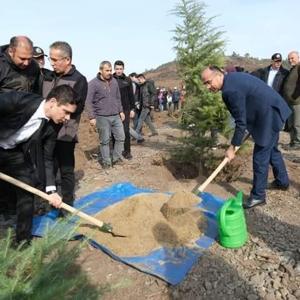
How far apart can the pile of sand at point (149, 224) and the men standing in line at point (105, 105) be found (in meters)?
2.43

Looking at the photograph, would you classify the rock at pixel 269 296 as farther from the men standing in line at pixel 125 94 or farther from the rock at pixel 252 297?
the men standing in line at pixel 125 94

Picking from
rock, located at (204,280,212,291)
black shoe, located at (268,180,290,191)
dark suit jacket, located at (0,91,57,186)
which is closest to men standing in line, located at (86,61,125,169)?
dark suit jacket, located at (0,91,57,186)

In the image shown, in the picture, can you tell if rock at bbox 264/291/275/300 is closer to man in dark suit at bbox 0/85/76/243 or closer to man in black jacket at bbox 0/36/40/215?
man in dark suit at bbox 0/85/76/243

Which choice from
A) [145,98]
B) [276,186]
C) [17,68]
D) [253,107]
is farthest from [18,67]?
[145,98]

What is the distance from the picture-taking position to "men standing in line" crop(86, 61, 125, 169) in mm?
7281

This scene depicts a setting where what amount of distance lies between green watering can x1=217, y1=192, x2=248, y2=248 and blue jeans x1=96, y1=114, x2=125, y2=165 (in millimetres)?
3641

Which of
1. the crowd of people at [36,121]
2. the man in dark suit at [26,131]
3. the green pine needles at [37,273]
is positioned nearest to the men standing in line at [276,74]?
the crowd of people at [36,121]

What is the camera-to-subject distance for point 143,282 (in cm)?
384

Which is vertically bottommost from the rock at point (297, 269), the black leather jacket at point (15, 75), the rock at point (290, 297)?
the rock at point (290, 297)

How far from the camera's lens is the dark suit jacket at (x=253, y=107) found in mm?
4988

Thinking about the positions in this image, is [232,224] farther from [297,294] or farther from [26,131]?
[26,131]

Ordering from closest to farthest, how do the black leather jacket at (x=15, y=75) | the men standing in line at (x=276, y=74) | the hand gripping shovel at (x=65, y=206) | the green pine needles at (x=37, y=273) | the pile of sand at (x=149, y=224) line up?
1. the green pine needles at (x=37, y=273)
2. the hand gripping shovel at (x=65, y=206)
3. the pile of sand at (x=149, y=224)
4. the black leather jacket at (x=15, y=75)
5. the men standing in line at (x=276, y=74)

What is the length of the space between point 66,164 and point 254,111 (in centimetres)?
235

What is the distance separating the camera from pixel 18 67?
4828mm
